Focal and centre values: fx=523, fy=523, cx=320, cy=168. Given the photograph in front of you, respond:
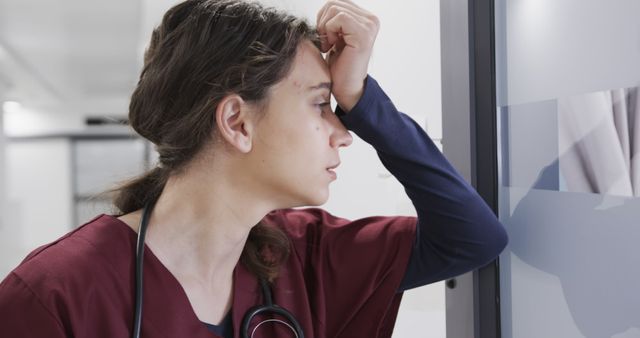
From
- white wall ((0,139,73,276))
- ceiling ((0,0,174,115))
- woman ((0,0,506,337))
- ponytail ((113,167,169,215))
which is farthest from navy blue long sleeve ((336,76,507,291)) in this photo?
white wall ((0,139,73,276))

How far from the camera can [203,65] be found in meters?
0.74

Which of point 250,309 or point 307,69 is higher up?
point 307,69

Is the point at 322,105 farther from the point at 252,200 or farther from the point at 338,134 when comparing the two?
the point at 252,200

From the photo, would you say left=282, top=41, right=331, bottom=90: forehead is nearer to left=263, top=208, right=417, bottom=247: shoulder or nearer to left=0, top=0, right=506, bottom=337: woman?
left=0, top=0, right=506, bottom=337: woman

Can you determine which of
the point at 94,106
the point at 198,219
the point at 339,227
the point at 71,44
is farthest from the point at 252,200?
the point at 94,106

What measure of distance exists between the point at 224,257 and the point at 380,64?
65cm

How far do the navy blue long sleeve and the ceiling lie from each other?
2.05 feet

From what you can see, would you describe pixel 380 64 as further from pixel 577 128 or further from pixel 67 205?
pixel 67 205

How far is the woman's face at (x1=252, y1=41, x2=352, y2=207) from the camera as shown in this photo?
2.46 ft

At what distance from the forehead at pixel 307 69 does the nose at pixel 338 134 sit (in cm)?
6

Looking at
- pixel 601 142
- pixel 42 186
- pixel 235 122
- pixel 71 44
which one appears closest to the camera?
pixel 601 142

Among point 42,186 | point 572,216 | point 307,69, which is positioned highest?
point 307,69

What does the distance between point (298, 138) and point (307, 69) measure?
11cm

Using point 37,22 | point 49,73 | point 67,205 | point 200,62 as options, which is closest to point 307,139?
point 200,62
